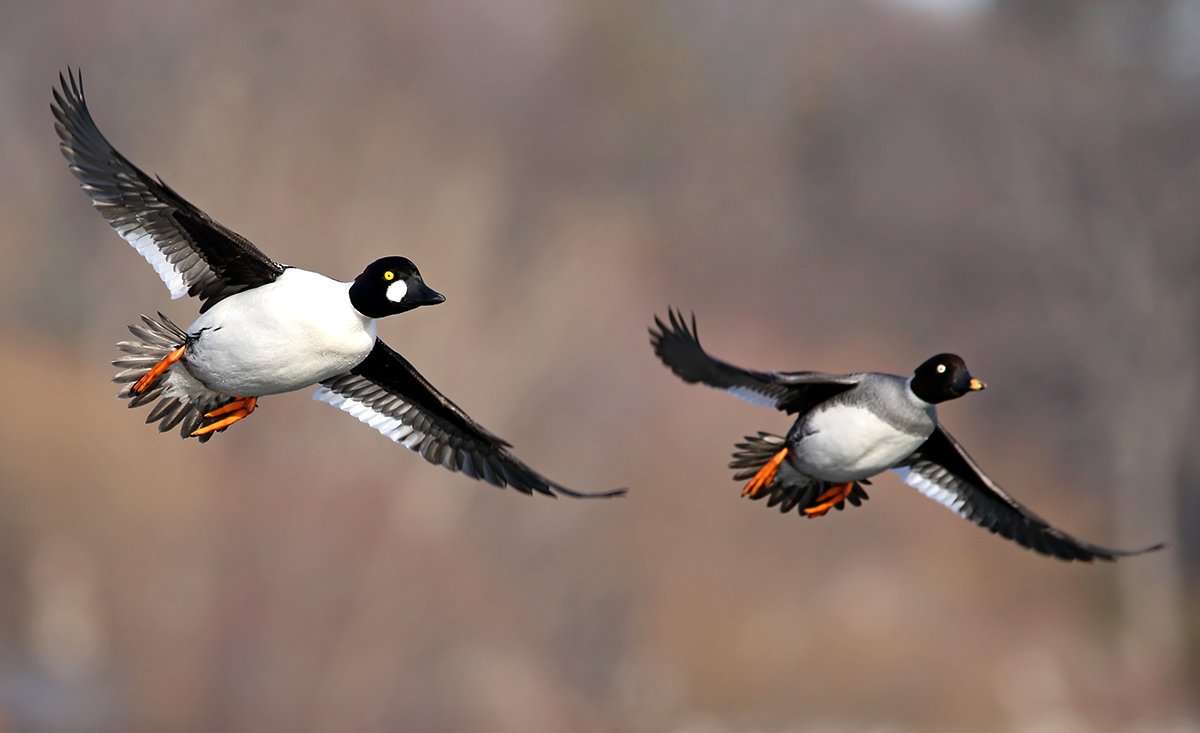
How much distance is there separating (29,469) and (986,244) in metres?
22.2

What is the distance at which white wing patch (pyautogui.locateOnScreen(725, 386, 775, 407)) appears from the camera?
10.6m

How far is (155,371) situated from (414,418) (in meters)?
2.00

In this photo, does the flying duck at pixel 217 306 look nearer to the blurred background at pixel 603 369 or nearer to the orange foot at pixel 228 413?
the orange foot at pixel 228 413

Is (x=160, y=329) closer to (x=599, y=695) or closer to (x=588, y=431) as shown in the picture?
(x=599, y=695)

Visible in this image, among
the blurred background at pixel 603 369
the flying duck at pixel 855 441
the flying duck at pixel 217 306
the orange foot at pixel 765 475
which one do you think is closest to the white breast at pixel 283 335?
the flying duck at pixel 217 306

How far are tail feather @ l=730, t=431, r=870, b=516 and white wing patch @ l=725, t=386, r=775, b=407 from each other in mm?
213

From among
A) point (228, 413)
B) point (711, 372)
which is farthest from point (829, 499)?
point (228, 413)

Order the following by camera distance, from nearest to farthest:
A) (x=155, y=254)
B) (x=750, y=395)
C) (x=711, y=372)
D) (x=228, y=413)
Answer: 1. (x=155, y=254)
2. (x=228, y=413)
3. (x=711, y=372)
4. (x=750, y=395)

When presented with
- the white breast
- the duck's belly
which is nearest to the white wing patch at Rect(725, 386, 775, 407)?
the duck's belly

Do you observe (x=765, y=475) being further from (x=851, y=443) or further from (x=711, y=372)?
(x=711, y=372)

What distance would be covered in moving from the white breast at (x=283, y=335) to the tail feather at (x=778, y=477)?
298 centimetres

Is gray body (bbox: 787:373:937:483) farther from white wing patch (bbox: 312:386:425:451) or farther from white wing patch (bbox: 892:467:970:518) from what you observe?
white wing patch (bbox: 312:386:425:451)

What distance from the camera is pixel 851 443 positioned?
410 inches

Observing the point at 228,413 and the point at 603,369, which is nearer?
the point at 228,413
